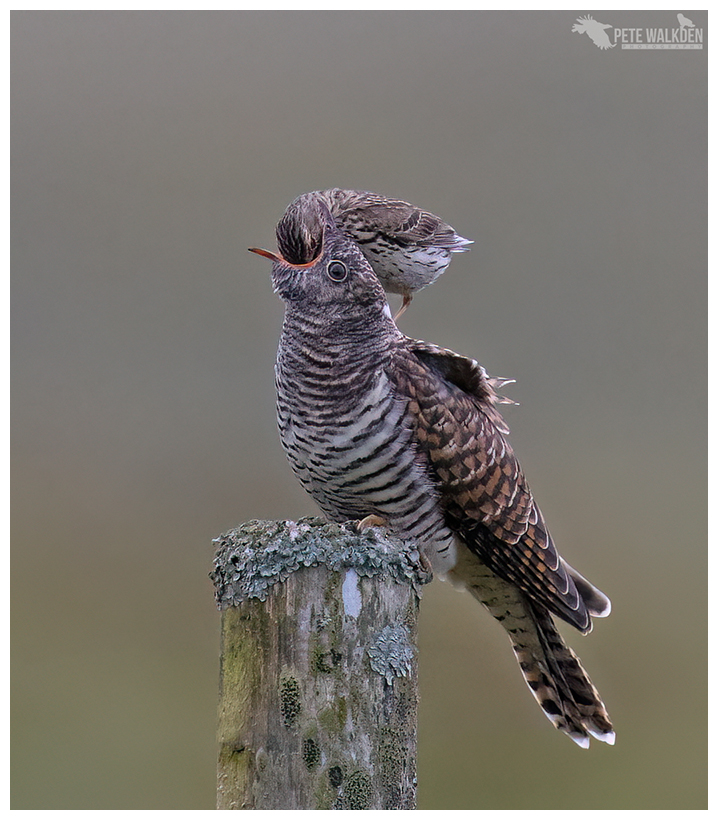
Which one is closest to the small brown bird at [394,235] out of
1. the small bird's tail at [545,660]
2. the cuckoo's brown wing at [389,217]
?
the cuckoo's brown wing at [389,217]

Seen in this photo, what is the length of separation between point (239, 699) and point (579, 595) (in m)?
1.34

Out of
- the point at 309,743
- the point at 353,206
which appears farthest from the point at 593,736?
the point at 353,206

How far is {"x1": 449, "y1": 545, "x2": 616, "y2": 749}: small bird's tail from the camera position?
9.43 feet

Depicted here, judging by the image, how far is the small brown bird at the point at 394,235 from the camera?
2.65 m

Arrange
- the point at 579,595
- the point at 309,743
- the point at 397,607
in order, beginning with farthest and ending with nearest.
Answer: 1. the point at 579,595
2. the point at 397,607
3. the point at 309,743

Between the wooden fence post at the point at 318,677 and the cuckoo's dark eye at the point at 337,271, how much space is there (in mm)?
771

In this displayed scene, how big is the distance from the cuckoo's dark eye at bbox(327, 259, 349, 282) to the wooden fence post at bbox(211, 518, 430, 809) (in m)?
0.77

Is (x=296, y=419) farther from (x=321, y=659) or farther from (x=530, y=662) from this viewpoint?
(x=530, y=662)

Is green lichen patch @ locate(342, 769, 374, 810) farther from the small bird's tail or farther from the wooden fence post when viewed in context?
the small bird's tail

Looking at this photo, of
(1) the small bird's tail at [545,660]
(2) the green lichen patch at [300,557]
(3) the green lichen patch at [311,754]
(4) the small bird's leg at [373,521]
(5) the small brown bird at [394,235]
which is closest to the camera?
(3) the green lichen patch at [311,754]

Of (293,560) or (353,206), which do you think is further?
(353,206)

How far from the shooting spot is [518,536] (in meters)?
2.67

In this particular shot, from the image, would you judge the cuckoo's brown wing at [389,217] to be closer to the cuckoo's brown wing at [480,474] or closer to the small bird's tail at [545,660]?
the cuckoo's brown wing at [480,474]

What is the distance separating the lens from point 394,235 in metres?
2.67
